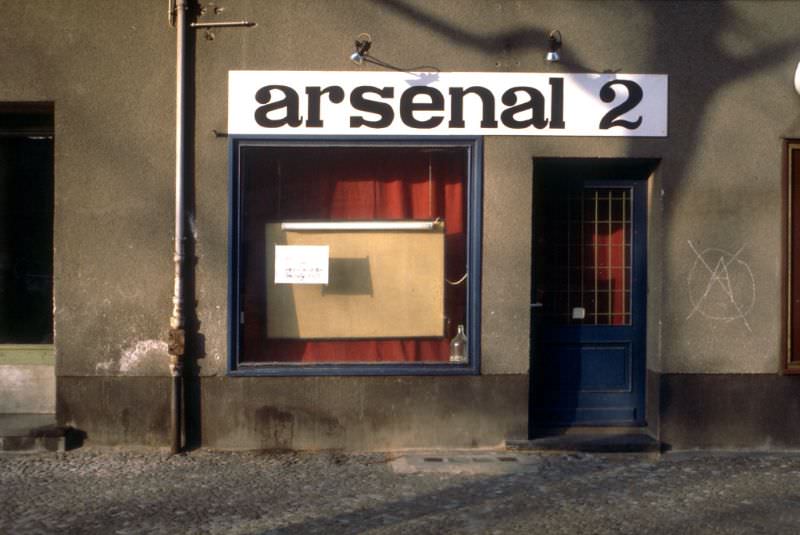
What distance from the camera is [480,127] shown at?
8516 mm

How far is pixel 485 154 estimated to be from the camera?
853 centimetres

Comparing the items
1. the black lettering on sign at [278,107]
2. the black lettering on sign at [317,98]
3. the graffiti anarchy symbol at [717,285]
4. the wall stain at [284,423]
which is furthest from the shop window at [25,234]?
the graffiti anarchy symbol at [717,285]

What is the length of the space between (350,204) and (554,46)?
219cm

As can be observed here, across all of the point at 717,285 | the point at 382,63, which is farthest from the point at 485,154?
the point at 717,285

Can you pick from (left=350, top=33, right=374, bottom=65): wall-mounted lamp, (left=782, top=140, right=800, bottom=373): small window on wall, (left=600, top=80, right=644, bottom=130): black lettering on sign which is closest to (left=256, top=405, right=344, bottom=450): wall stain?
(left=350, top=33, right=374, bottom=65): wall-mounted lamp

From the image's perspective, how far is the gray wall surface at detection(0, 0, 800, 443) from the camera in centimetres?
842

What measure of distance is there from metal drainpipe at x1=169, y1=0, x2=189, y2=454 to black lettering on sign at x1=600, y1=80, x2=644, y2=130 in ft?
11.5

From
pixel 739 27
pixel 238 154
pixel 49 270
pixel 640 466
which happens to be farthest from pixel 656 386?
pixel 49 270

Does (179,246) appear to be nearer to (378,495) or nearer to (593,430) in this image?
(378,495)

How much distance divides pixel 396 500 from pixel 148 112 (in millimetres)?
3831

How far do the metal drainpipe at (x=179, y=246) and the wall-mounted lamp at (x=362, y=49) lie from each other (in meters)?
1.41

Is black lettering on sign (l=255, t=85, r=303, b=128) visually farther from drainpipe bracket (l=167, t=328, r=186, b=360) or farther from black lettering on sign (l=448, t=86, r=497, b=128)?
drainpipe bracket (l=167, t=328, r=186, b=360)

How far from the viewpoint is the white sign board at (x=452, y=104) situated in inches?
333

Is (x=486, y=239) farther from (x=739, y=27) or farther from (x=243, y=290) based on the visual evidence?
(x=739, y=27)
